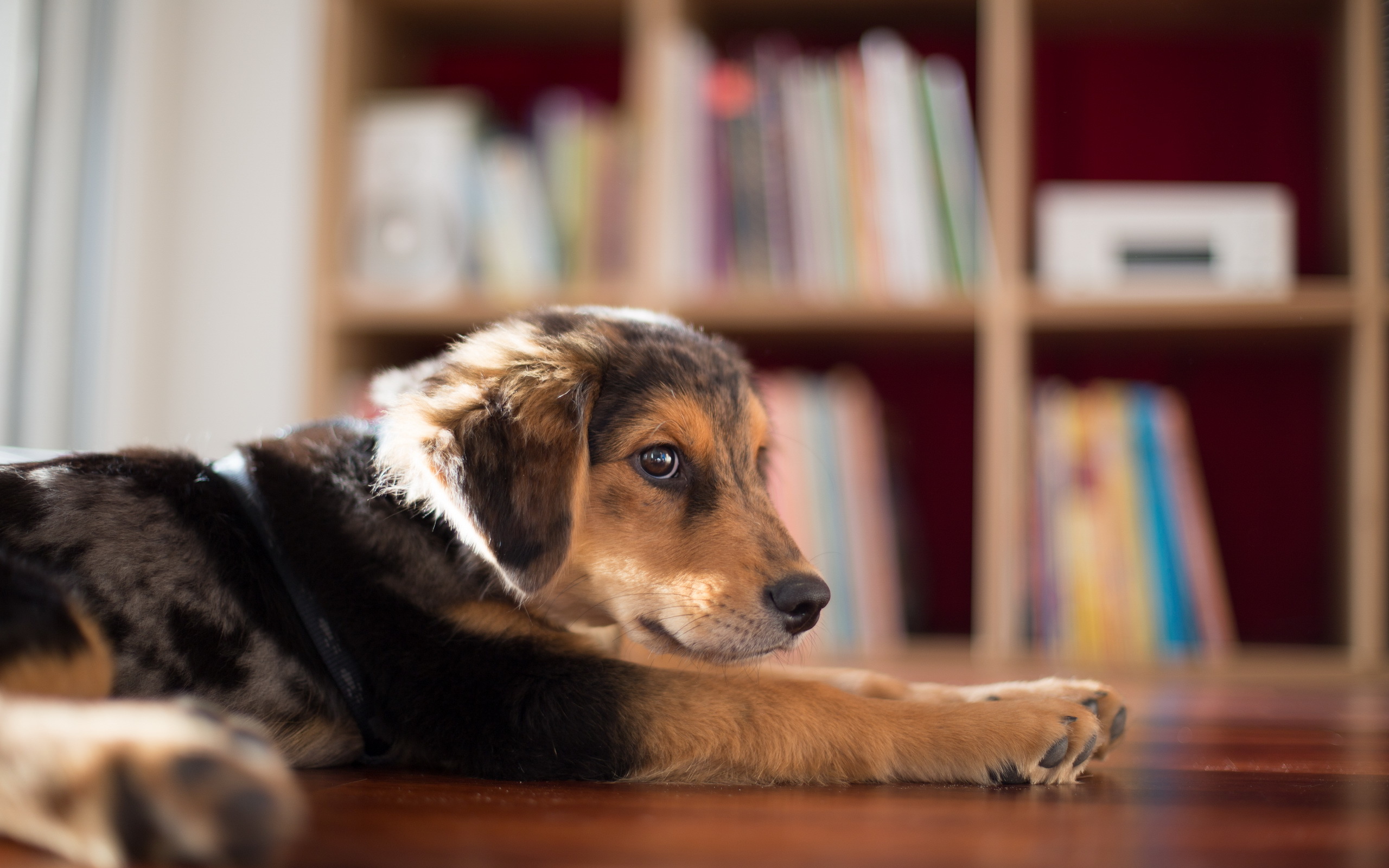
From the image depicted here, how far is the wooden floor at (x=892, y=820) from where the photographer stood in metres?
0.77

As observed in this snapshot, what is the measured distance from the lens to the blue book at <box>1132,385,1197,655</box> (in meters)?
2.57

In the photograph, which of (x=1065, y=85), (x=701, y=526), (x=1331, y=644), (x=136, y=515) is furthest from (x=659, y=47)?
(x=1331, y=644)

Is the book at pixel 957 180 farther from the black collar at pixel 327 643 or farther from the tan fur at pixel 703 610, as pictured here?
the black collar at pixel 327 643

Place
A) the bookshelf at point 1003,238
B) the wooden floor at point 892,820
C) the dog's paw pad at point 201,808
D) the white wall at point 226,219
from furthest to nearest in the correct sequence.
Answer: the white wall at point 226,219 → the bookshelf at point 1003,238 → the wooden floor at point 892,820 → the dog's paw pad at point 201,808

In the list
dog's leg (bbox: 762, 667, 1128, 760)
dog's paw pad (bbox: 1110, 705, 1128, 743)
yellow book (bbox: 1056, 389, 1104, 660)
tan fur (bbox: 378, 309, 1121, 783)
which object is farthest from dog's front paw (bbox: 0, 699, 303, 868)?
yellow book (bbox: 1056, 389, 1104, 660)

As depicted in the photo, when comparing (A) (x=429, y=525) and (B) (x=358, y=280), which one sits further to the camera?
(B) (x=358, y=280)

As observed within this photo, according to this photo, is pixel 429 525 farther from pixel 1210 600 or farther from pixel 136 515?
pixel 1210 600

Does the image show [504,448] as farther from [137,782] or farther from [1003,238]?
[1003,238]

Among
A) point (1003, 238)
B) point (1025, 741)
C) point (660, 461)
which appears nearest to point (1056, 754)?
point (1025, 741)

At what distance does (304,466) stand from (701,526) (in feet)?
1.50

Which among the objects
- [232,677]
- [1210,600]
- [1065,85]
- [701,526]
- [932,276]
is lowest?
[1210,600]

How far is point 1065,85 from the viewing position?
322cm

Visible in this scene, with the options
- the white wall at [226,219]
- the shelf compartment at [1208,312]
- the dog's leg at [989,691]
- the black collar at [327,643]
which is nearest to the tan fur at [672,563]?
the dog's leg at [989,691]

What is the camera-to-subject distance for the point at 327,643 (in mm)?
1169
